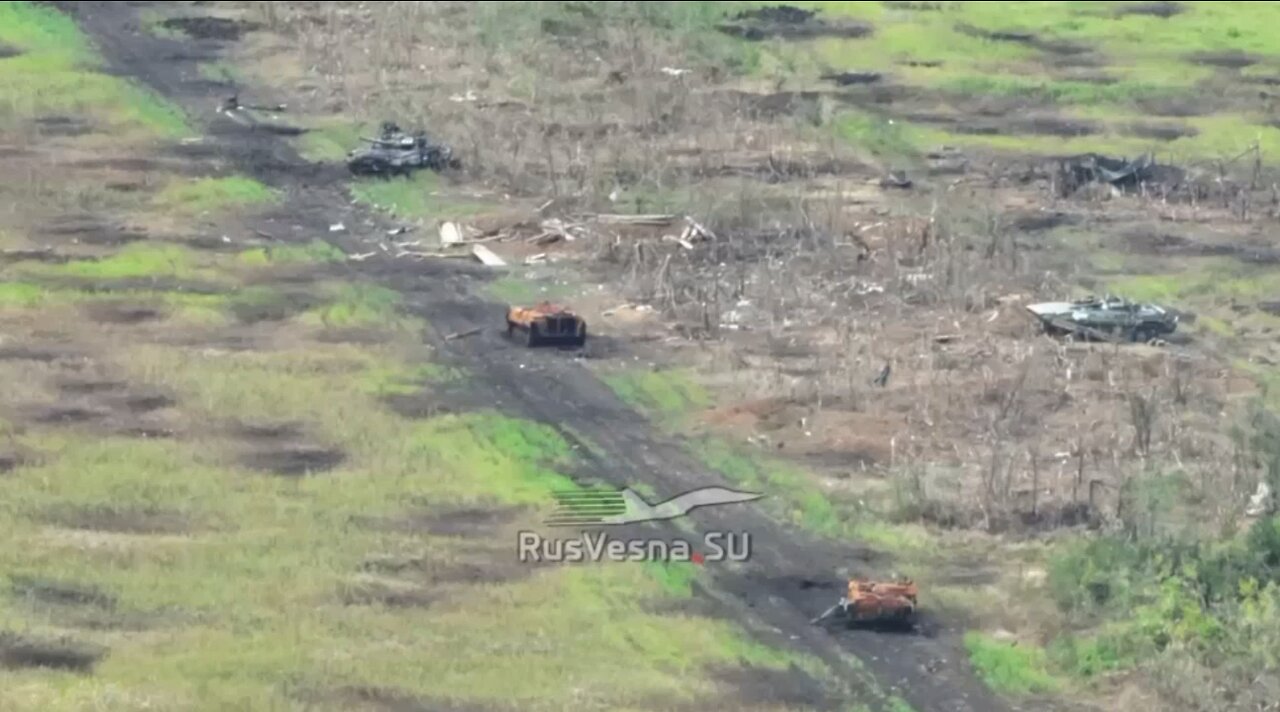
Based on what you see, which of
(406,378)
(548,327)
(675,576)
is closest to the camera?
(675,576)

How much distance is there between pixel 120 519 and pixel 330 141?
19054 millimetres

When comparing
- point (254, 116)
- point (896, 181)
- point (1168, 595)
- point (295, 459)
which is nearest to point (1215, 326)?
point (896, 181)

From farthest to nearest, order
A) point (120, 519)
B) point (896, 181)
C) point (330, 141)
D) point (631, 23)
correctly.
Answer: point (631, 23), point (330, 141), point (896, 181), point (120, 519)

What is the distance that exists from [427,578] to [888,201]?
16.9m

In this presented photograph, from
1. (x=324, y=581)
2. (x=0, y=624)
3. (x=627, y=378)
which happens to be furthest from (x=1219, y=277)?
(x=0, y=624)

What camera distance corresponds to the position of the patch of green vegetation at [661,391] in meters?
27.8

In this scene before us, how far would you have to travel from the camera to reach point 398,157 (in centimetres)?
3978

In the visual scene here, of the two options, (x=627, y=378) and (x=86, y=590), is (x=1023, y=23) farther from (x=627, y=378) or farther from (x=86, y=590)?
(x=86, y=590)

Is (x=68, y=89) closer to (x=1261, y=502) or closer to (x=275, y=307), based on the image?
(x=275, y=307)

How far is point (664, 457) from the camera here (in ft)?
85.5

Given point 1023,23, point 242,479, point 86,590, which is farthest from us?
point 1023,23

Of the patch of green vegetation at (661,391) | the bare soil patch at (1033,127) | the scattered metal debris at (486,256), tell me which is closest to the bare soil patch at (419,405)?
the patch of green vegetation at (661,391)

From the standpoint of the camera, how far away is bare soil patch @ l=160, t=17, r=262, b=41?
51.1 m

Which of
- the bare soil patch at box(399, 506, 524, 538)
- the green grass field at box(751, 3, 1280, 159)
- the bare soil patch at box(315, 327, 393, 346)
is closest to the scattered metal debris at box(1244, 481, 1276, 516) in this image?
the bare soil patch at box(399, 506, 524, 538)
